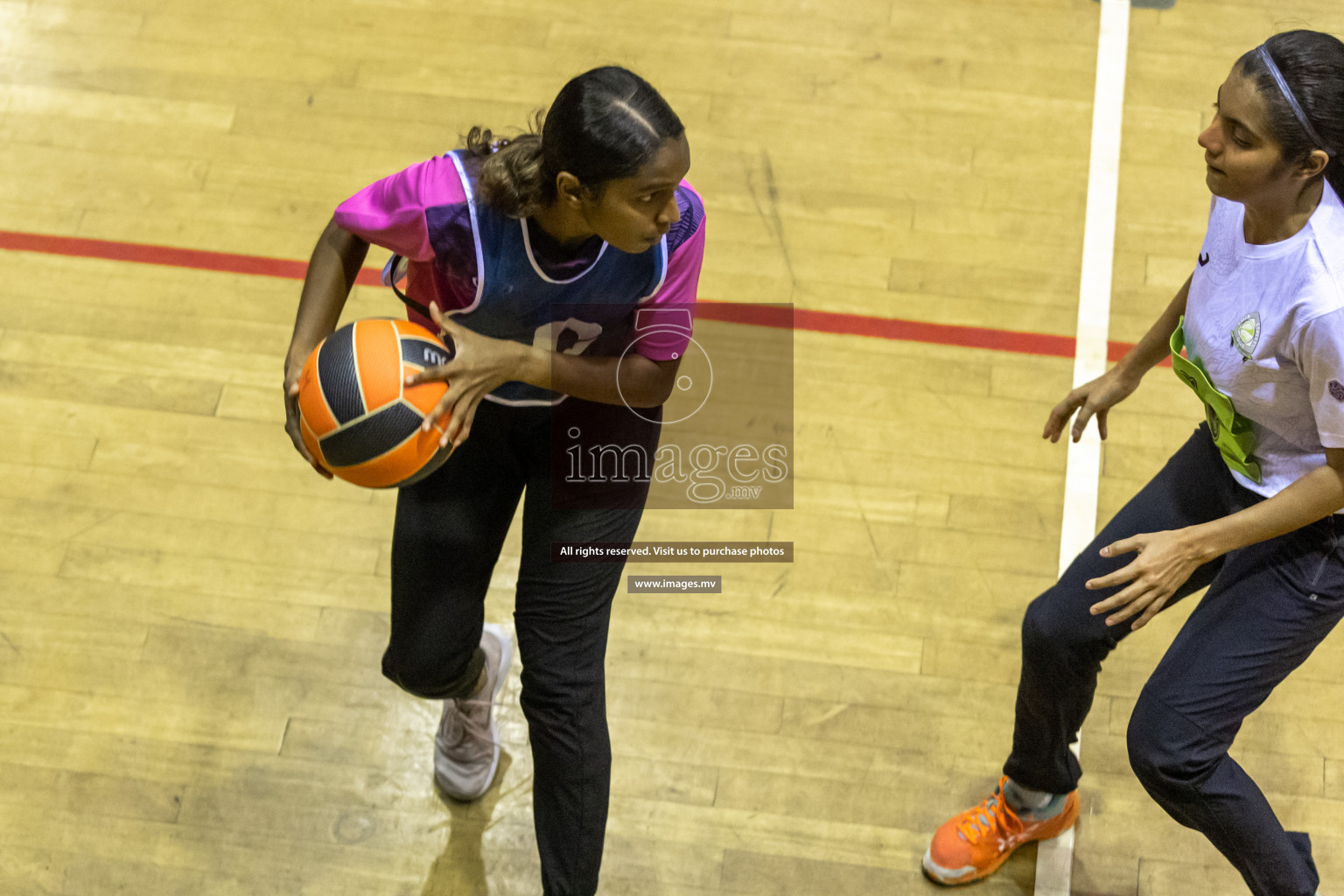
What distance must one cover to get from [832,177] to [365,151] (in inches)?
62.3

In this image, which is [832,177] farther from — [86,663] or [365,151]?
[86,663]

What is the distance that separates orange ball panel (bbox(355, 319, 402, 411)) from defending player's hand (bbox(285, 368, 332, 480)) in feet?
0.71

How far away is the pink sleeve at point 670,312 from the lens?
2396mm

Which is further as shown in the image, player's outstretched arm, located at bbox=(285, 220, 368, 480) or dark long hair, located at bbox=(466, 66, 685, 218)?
player's outstretched arm, located at bbox=(285, 220, 368, 480)

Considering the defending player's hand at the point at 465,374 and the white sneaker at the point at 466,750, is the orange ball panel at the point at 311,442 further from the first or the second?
the white sneaker at the point at 466,750

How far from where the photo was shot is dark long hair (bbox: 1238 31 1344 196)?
1962 mm

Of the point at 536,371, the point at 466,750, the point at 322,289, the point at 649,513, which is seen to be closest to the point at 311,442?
the point at 322,289

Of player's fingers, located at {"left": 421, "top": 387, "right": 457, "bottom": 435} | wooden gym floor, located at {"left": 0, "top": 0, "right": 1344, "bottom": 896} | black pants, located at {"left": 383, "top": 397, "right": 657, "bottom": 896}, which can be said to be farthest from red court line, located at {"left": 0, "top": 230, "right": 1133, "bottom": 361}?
player's fingers, located at {"left": 421, "top": 387, "right": 457, "bottom": 435}

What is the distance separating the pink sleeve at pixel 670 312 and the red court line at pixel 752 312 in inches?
51.1

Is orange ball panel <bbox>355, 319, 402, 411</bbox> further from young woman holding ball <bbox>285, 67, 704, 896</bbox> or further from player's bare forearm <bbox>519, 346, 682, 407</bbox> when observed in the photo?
player's bare forearm <bbox>519, 346, 682, 407</bbox>

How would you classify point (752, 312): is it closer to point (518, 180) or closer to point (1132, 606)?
point (518, 180)

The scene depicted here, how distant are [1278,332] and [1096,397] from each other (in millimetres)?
521

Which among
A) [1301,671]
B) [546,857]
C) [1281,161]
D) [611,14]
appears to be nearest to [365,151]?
[611,14]

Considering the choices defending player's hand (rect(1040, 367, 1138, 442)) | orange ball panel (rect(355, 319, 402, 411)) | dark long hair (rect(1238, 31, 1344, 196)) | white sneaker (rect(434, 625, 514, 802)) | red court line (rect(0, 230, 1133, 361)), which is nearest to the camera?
dark long hair (rect(1238, 31, 1344, 196))
